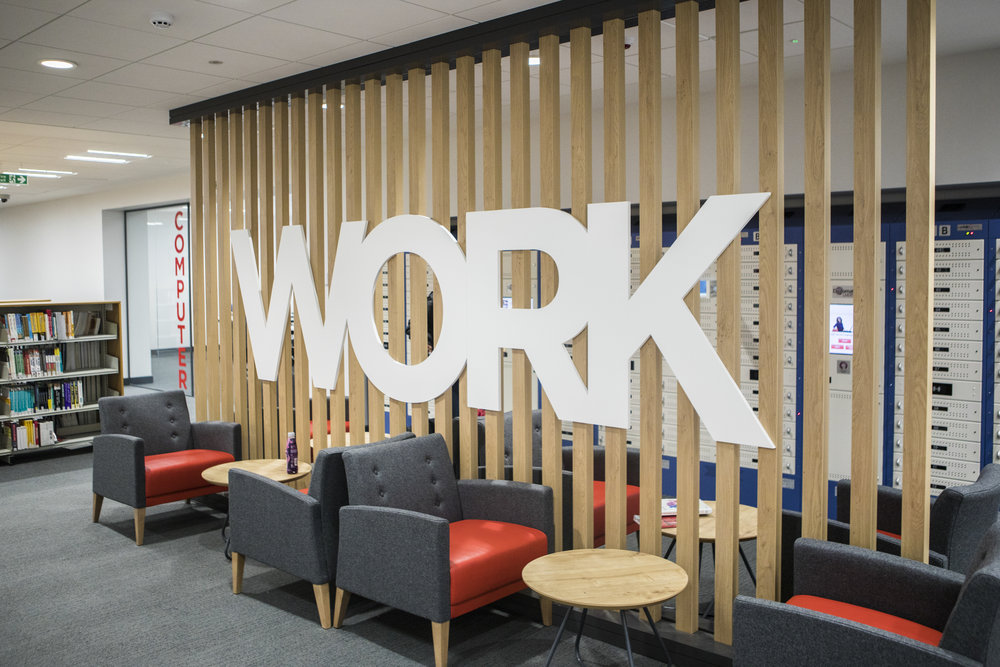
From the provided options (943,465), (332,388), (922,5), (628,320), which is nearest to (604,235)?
(628,320)

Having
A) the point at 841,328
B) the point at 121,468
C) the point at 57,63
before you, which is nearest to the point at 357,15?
the point at 57,63

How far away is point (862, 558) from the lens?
3098 millimetres

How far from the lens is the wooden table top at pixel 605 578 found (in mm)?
3025

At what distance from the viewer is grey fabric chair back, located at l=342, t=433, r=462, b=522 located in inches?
159

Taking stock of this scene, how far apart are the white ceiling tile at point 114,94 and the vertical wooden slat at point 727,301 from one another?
4263 millimetres

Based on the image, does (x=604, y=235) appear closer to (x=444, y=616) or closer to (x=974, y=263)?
(x=444, y=616)

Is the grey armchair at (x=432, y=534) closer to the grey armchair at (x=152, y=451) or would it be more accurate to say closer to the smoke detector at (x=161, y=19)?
the grey armchair at (x=152, y=451)

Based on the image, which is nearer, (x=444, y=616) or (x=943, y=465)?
(x=444, y=616)

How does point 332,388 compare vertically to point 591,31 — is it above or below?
below

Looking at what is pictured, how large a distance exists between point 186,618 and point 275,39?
10.7 feet

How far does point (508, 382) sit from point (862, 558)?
405 centimetres

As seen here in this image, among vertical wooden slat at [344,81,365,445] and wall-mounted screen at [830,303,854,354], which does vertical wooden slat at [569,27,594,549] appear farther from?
wall-mounted screen at [830,303,854,354]

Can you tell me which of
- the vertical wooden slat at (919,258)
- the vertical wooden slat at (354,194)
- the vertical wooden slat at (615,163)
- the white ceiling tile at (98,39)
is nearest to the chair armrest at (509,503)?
the vertical wooden slat at (615,163)

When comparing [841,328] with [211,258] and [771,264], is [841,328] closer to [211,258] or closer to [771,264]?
[771,264]
